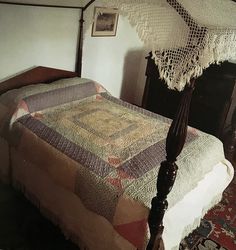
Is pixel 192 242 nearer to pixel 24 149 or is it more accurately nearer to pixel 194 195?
pixel 194 195

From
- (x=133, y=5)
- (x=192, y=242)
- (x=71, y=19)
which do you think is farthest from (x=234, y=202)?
(x=71, y=19)

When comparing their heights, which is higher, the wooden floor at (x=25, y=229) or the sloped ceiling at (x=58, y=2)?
the sloped ceiling at (x=58, y=2)

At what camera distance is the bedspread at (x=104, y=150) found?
1.73 m

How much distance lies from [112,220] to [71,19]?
2.16m

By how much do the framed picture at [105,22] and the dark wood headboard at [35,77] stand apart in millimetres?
604

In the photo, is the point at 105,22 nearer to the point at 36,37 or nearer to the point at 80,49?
the point at 80,49

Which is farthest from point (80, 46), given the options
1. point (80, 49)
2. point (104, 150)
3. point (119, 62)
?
point (104, 150)

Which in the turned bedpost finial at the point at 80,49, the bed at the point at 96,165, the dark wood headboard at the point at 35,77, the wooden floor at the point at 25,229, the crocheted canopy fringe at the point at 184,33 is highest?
the crocheted canopy fringe at the point at 184,33

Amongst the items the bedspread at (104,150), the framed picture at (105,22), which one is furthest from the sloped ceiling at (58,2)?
the bedspread at (104,150)

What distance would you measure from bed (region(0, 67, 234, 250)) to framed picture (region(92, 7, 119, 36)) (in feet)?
2.85

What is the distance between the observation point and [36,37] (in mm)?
2791

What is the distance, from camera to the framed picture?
323 centimetres

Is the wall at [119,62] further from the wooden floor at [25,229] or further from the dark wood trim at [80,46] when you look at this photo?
the wooden floor at [25,229]

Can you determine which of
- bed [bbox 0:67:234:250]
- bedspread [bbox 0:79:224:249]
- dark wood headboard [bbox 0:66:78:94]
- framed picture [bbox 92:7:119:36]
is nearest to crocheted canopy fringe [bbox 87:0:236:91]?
bed [bbox 0:67:234:250]
